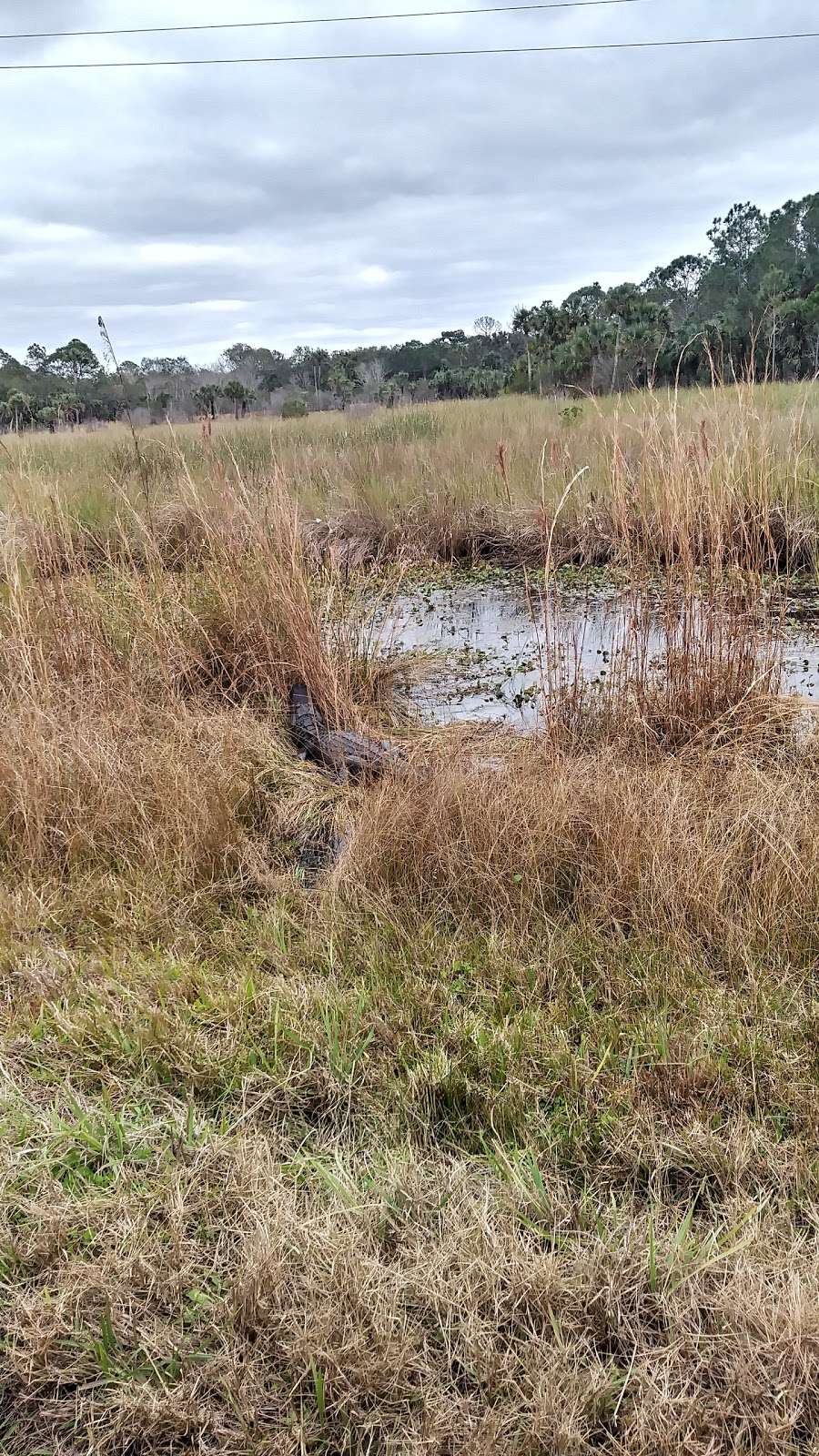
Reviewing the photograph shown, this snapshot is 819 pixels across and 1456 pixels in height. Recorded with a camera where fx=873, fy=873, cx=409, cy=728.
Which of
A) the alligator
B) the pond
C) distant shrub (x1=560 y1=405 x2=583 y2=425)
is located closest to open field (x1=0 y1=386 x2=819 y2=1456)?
the alligator

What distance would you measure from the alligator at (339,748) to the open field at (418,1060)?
98 mm

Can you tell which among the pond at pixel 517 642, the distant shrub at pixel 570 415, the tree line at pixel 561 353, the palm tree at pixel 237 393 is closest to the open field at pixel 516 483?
the distant shrub at pixel 570 415

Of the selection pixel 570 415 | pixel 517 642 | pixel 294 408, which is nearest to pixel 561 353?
pixel 294 408

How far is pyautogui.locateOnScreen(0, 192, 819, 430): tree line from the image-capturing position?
19.8 m

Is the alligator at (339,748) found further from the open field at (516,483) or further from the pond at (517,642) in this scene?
the open field at (516,483)

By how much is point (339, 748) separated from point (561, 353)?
22.6m

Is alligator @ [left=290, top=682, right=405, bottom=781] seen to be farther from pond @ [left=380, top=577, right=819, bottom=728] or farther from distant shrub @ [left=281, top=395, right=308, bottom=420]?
distant shrub @ [left=281, top=395, right=308, bottom=420]

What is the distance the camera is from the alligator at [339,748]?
3225mm

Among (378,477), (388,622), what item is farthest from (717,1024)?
(378,477)

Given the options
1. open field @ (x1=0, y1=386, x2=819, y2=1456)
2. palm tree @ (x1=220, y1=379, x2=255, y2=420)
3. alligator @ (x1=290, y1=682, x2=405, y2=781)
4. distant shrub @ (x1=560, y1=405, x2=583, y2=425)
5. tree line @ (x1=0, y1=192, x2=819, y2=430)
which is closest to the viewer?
open field @ (x1=0, y1=386, x2=819, y2=1456)

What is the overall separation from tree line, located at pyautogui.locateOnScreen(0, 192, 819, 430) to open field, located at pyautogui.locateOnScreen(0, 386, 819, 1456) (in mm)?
13884

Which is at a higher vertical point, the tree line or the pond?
the tree line

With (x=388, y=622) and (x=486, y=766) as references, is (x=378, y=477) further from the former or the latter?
(x=486, y=766)

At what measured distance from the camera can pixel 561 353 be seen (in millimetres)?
23172
